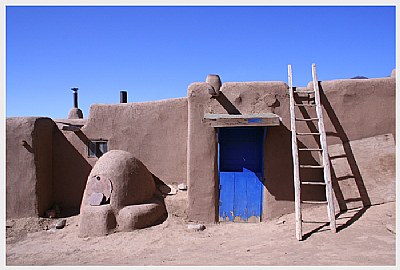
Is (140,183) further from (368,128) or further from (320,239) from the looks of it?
(368,128)

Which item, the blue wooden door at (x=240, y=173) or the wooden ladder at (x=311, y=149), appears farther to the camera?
the blue wooden door at (x=240, y=173)

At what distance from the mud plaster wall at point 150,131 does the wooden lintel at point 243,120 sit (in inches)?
61.4

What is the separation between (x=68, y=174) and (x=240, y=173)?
16.1ft

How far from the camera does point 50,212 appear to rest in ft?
28.4

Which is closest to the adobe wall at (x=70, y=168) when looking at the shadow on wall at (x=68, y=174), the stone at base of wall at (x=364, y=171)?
the shadow on wall at (x=68, y=174)

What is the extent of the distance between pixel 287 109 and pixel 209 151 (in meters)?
2.04

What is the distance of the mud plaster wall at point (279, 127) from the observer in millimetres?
7383

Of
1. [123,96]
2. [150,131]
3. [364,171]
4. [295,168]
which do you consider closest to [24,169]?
[150,131]

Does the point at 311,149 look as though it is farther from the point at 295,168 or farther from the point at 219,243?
the point at 219,243

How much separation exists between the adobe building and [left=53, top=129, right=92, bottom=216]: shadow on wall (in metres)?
0.34

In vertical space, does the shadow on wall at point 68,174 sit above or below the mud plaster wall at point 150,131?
below

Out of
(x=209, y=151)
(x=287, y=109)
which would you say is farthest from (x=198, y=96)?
(x=287, y=109)

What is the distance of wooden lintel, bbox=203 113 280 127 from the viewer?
683 centimetres

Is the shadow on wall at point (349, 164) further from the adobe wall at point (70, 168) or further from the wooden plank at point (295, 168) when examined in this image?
the adobe wall at point (70, 168)
